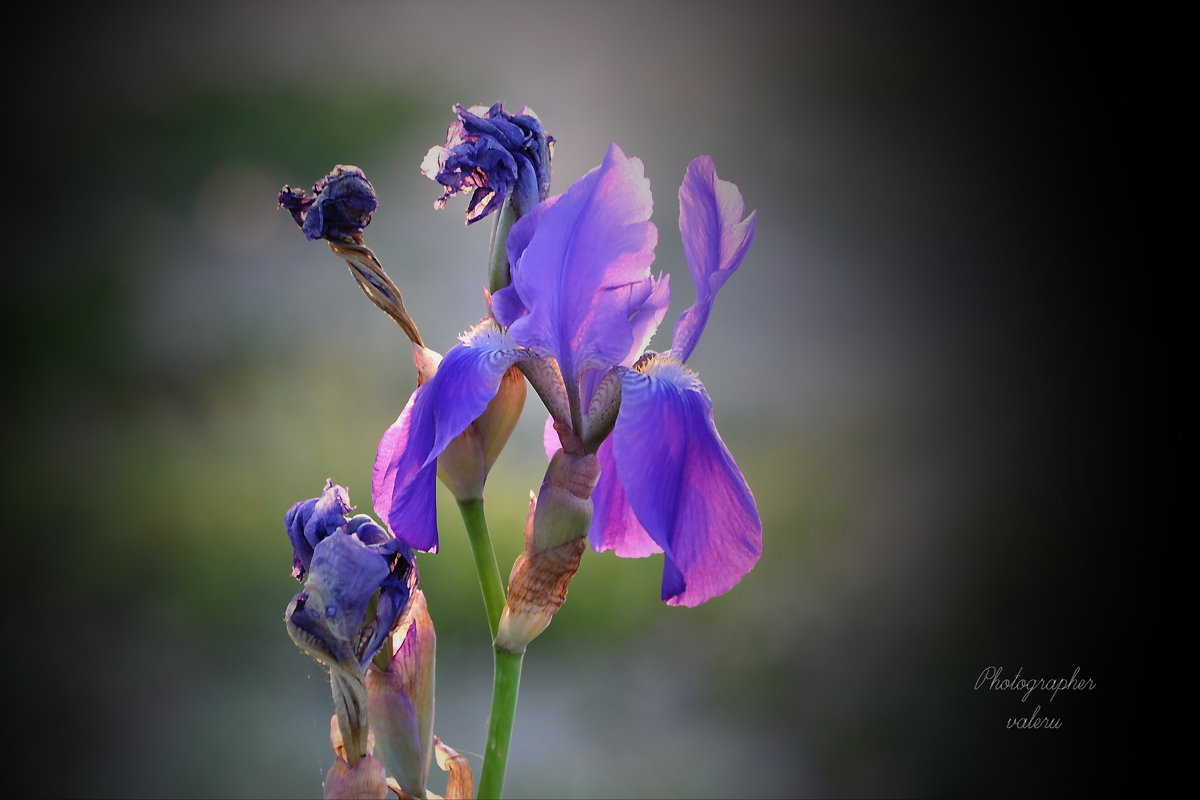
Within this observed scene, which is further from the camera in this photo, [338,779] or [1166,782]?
[1166,782]

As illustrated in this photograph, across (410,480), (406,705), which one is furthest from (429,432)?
(406,705)

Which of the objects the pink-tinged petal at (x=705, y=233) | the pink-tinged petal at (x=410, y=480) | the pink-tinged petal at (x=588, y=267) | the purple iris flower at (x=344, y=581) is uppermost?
the pink-tinged petal at (x=705, y=233)

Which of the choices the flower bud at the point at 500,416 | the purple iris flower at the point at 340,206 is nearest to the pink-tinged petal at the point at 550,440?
the flower bud at the point at 500,416

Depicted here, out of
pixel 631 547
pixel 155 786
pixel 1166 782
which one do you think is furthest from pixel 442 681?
pixel 1166 782

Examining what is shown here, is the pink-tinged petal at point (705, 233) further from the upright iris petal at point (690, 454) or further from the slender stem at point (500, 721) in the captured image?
the slender stem at point (500, 721)

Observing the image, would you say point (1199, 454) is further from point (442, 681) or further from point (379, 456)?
point (379, 456)

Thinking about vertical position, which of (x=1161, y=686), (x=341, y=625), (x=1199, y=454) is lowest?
(x=341, y=625)
